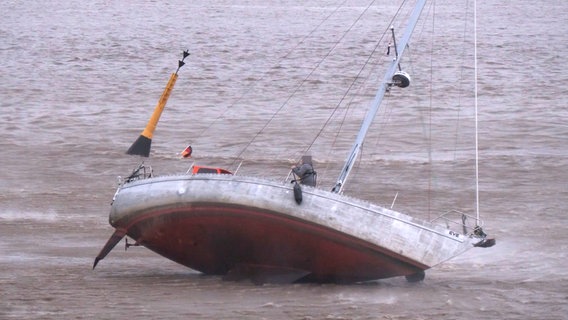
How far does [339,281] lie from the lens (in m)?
15.7

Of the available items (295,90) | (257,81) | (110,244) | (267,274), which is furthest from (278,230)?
(257,81)

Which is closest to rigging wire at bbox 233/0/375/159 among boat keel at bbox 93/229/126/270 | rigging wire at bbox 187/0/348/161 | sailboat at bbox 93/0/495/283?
rigging wire at bbox 187/0/348/161

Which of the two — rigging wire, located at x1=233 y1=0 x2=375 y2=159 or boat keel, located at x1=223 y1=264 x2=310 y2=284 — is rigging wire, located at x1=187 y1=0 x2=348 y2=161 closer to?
rigging wire, located at x1=233 y1=0 x2=375 y2=159

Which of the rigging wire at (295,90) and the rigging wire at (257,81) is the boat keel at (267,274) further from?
the rigging wire at (257,81)

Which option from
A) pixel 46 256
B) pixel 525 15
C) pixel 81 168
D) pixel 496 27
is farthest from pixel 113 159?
pixel 525 15

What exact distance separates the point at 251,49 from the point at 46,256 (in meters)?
17.6

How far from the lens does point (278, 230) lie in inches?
600

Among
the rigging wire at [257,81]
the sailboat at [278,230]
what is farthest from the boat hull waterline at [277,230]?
the rigging wire at [257,81]

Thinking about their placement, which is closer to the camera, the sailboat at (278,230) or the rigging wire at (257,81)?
the sailboat at (278,230)

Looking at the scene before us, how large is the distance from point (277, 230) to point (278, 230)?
1 cm

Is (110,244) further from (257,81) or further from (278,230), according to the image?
(257,81)

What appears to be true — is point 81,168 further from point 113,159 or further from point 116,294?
point 116,294

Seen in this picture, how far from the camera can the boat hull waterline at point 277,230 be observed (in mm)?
15055

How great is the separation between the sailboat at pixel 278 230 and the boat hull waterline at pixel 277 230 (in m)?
0.01
